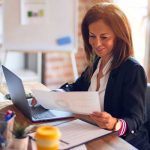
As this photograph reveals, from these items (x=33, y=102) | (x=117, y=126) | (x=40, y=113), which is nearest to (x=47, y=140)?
(x=117, y=126)

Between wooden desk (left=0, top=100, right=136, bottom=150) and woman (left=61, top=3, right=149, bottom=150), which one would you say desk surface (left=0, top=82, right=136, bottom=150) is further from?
woman (left=61, top=3, right=149, bottom=150)

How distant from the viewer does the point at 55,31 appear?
3035 mm

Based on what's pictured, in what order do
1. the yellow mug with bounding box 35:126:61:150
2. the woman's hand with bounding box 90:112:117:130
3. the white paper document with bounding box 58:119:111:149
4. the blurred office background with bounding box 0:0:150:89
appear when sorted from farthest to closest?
1. the blurred office background with bounding box 0:0:150:89
2. the woman's hand with bounding box 90:112:117:130
3. the white paper document with bounding box 58:119:111:149
4. the yellow mug with bounding box 35:126:61:150

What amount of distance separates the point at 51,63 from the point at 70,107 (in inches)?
92.6

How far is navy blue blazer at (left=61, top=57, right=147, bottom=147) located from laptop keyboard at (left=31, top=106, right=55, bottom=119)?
28 cm

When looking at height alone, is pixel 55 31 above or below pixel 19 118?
above

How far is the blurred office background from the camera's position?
11.0 feet

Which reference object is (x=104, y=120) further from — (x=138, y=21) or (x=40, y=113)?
(x=138, y=21)

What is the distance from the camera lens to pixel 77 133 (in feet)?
3.83

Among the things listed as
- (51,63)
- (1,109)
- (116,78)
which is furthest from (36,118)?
(51,63)

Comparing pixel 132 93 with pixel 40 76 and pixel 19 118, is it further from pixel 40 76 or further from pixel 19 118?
pixel 40 76

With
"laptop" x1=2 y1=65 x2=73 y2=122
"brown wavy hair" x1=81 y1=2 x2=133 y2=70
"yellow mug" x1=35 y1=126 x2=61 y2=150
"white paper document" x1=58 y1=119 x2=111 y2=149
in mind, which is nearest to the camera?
"yellow mug" x1=35 y1=126 x2=61 y2=150

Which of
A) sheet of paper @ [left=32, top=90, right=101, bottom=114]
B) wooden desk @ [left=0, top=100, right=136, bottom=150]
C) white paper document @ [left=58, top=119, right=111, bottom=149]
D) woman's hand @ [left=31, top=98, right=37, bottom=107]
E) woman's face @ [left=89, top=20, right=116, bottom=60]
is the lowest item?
wooden desk @ [left=0, top=100, right=136, bottom=150]

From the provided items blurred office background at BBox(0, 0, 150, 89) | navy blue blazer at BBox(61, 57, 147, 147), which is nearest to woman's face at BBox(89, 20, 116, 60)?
navy blue blazer at BBox(61, 57, 147, 147)
